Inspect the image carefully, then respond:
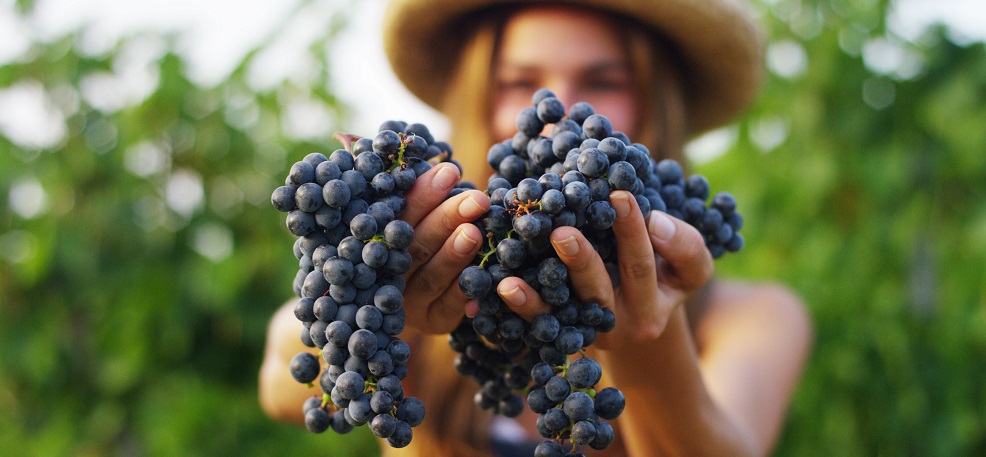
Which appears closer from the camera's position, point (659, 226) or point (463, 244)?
point (463, 244)

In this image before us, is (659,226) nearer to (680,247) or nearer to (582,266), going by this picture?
(680,247)

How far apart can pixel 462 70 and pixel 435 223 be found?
1039 millimetres

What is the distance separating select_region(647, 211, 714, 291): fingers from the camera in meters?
1.05

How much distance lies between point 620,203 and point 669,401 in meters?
0.53

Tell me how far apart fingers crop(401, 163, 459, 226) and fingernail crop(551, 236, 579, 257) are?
15 cm

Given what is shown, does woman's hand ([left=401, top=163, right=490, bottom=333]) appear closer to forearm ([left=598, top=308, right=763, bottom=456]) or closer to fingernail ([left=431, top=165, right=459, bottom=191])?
fingernail ([left=431, top=165, right=459, bottom=191])

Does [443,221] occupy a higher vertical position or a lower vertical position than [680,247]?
lower

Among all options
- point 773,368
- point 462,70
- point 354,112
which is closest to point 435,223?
point 462,70

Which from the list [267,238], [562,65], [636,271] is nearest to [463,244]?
[636,271]

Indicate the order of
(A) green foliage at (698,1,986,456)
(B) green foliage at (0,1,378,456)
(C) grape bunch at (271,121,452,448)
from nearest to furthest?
(C) grape bunch at (271,121,452,448) < (A) green foliage at (698,1,986,456) < (B) green foliage at (0,1,378,456)

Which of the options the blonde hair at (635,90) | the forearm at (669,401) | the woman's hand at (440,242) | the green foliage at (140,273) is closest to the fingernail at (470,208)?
the woman's hand at (440,242)

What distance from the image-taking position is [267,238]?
9.06ft

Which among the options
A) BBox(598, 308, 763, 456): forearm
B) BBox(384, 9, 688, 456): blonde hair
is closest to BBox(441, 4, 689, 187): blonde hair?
BBox(384, 9, 688, 456): blonde hair

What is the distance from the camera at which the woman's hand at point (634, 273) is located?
2.97ft
